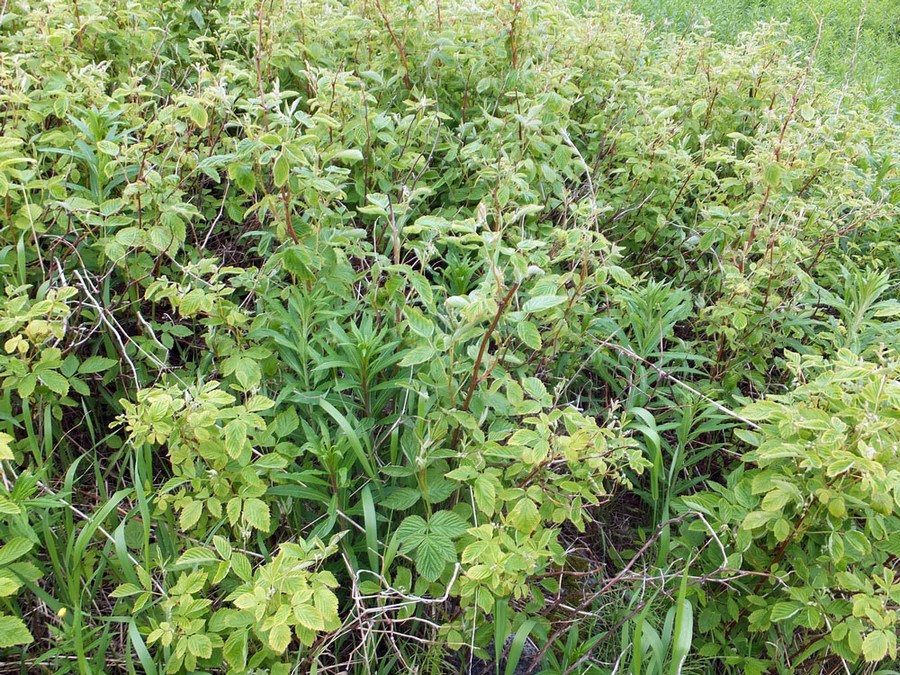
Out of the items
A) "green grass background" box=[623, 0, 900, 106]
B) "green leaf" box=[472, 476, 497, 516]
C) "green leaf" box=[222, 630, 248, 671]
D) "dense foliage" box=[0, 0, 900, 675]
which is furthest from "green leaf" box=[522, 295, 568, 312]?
"green grass background" box=[623, 0, 900, 106]

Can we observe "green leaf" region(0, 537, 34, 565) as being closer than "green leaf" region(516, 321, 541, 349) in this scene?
Yes

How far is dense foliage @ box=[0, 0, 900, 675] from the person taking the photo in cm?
185

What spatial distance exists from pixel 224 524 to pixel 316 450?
348 millimetres

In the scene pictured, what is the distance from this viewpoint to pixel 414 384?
221cm

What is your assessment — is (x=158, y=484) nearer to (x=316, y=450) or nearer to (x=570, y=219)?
(x=316, y=450)

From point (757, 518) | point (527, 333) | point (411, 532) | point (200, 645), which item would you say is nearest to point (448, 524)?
point (411, 532)

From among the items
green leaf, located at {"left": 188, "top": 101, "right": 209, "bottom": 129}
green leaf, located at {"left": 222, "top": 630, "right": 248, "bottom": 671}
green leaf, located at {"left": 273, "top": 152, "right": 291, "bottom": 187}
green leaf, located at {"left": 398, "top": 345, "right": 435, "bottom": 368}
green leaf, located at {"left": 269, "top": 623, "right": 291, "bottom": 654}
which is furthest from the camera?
green leaf, located at {"left": 188, "top": 101, "right": 209, "bottom": 129}

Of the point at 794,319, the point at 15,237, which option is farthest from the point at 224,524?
the point at 794,319

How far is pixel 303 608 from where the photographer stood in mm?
1573

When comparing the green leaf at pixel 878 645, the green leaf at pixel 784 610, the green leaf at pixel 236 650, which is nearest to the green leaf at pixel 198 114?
the green leaf at pixel 236 650

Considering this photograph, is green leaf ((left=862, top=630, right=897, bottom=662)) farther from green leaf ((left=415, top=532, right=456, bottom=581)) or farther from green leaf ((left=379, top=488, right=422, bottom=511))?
green leaf ((left=379, top=488, right=422, bottom=511))

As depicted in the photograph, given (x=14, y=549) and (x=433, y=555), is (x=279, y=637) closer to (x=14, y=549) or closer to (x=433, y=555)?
(x=433, y=555)

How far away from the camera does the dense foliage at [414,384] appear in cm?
185

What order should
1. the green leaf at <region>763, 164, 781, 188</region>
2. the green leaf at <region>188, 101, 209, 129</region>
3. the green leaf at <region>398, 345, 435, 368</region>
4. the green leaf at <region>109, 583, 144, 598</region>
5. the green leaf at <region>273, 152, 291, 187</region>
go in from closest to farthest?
the green leaf at <region>109, 583, 144, 598</region>
the green leaf at <region>398, 345, 435, 368</region>
the green leaf at <region>273, 152, 291, 187</region>
the green leaf at <region>188, 101, 209, 129</region>
the green leaf at <region>763, 164, 781, 188</region>
